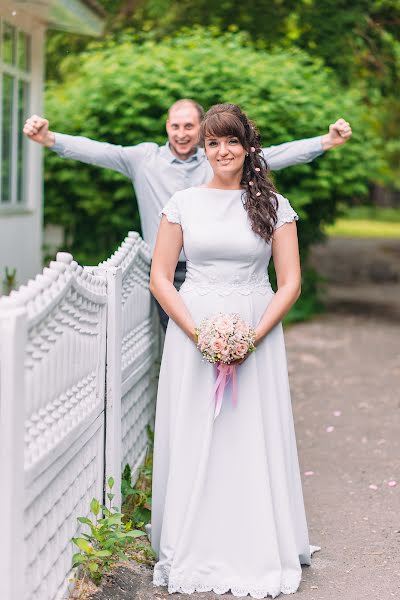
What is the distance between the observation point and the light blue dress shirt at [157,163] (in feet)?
20.0

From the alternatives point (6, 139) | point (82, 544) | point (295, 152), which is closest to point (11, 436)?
point (82, 544)

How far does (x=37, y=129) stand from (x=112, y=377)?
5.13 feet

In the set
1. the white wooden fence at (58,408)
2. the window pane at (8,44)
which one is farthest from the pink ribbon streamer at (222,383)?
the window pane at (8,44)

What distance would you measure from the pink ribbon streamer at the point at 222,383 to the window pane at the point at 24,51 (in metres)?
7.90

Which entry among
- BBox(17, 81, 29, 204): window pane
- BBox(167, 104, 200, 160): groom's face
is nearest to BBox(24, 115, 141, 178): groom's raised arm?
BBox(167, 104, 200, 160): groom's face

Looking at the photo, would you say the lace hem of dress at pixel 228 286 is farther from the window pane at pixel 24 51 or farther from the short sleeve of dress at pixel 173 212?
the window pane at pixel 24 51

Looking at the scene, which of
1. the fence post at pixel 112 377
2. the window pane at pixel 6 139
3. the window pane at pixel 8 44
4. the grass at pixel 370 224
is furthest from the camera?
the grass at pixel 370 224

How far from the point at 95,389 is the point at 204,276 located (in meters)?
0.73

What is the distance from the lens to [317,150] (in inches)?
241

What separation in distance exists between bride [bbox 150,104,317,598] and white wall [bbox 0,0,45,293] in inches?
263

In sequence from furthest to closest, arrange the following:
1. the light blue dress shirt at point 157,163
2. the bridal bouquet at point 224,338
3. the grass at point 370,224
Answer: the grass at point 370,224
the light blue dress shirt at point 157,163
the bridal bouquet at point 224,338

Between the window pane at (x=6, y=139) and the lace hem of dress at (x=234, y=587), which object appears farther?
the window pane at (x=6, y=139)

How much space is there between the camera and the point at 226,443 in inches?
182

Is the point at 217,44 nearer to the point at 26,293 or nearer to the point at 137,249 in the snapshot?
the point at 137,249
